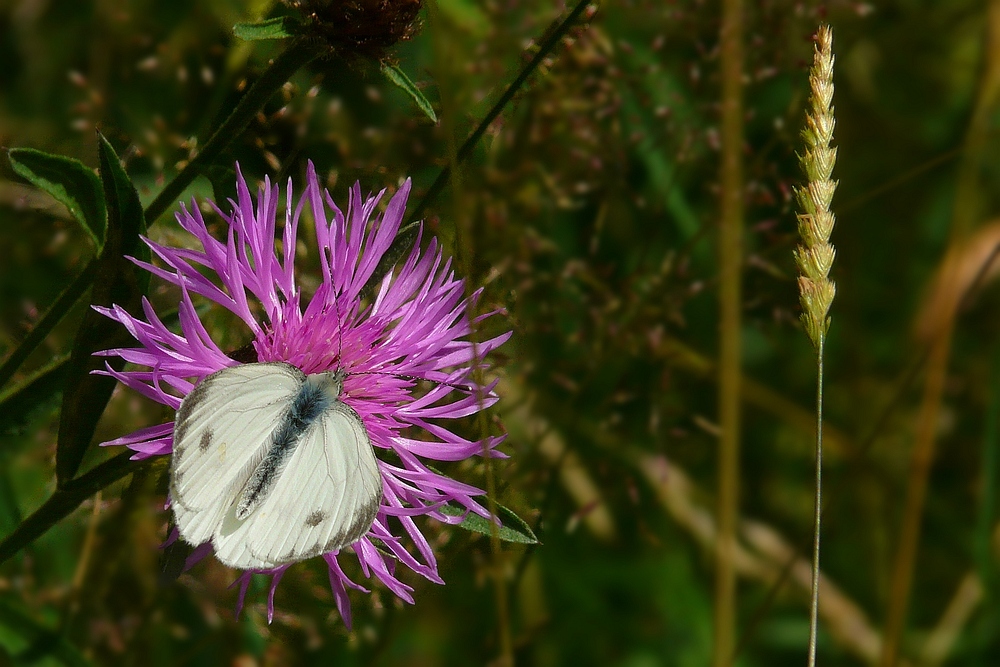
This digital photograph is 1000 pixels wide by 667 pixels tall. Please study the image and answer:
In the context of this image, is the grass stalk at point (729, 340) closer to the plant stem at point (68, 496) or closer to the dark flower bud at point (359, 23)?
the dark flower bud at point (359, 23)

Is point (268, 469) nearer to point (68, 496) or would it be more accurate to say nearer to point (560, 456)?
point (68, 496)

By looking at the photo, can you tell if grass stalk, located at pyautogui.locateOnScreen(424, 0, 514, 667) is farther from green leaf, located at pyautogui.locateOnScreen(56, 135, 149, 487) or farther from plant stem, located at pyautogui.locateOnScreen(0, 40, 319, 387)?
green leaf, located at pyautogui.locateOnScreen(56, 135, 149, 487)

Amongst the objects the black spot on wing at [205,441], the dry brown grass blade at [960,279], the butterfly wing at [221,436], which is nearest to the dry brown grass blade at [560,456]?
the butterfly wing at [221,436]

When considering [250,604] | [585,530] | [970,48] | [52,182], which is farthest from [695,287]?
[970,48]

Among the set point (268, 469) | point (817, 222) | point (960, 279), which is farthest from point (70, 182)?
point (960, 279)

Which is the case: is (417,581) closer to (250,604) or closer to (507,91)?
(250,604)
